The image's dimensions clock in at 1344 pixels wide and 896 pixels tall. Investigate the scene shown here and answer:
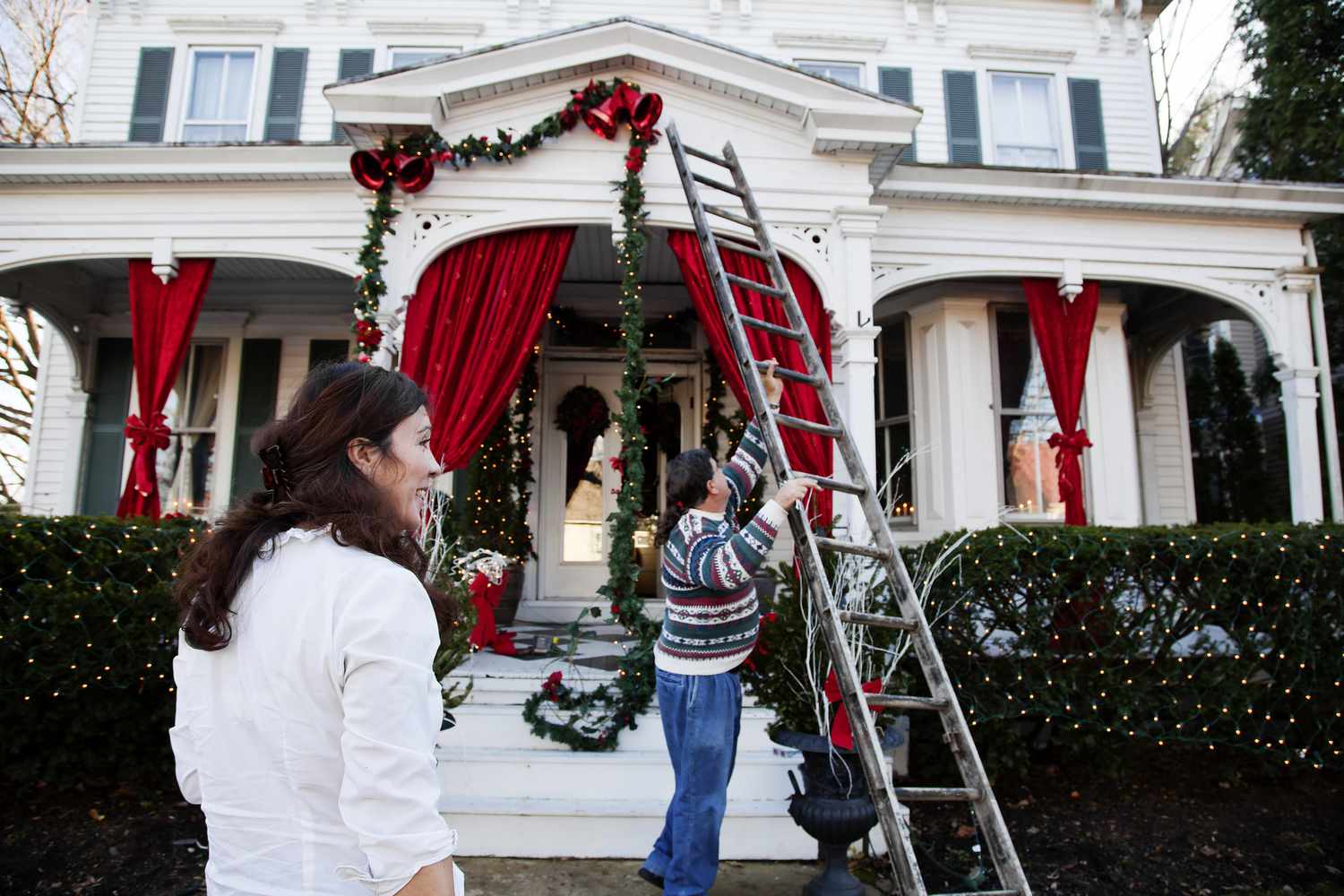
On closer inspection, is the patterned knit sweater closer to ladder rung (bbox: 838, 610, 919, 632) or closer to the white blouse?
ladder rung (bbox: 838, 610, 919, 632)

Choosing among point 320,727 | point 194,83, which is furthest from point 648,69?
point 194,83

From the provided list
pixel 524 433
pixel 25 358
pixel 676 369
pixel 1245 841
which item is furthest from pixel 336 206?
pixel 25 358

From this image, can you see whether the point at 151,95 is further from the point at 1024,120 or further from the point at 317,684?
the point at 317,684

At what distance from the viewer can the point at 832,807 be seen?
3.30 meters

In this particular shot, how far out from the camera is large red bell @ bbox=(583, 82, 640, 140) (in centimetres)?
566

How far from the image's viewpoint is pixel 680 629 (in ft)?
10.1

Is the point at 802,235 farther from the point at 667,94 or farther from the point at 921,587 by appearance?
the point at 921,587

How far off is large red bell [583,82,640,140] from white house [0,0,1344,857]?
7.5 inches

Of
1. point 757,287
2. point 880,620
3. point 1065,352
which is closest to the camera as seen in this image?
point 880,620

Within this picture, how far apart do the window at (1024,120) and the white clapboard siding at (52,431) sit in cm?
1017

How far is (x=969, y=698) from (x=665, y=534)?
7.28 feet

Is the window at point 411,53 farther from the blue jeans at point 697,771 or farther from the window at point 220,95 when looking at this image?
the blue jeans at point 697,771

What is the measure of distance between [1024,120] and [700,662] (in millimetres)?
8550

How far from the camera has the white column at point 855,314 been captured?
5.70m
